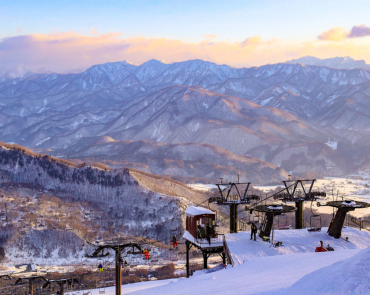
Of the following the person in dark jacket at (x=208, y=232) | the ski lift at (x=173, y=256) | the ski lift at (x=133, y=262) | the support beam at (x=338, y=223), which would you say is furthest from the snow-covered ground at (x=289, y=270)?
the ski lift at (x=173, y=256)

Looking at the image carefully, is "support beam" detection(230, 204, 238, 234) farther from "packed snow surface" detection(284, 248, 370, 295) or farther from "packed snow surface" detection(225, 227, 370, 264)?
"packed snow surface" detection(284, 248, 370, 295)

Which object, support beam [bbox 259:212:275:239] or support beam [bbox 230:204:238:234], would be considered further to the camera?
support beam [bbox 230:204:238:234]

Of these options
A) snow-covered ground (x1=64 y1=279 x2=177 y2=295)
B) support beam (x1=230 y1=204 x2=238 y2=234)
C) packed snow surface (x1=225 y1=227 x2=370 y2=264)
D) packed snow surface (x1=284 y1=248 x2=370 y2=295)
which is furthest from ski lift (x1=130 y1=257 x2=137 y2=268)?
packed snow surface (x1=284 y1=248 x2=370 y2=295)

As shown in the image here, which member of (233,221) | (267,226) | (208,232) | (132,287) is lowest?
(132,287)

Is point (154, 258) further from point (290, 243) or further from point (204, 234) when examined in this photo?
point (290, 243)

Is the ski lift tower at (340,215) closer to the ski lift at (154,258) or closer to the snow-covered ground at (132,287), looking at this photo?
the snow-covered ground at (132,287)

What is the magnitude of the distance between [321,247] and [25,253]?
56.9 meters

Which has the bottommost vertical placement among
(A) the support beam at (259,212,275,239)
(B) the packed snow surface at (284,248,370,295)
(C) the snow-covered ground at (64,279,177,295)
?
(C) the snow-covered ground at (64,279,177,295)

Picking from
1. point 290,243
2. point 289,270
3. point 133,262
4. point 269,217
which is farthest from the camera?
point 133,262

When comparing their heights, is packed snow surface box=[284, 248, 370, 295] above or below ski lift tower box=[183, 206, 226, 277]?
above

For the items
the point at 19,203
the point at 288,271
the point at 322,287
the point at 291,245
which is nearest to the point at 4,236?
the point at 19,203

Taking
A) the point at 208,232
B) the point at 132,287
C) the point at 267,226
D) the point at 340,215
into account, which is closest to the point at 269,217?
the point at 267,226

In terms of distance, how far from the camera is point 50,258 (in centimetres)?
6794

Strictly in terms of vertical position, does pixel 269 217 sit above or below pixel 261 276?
above
